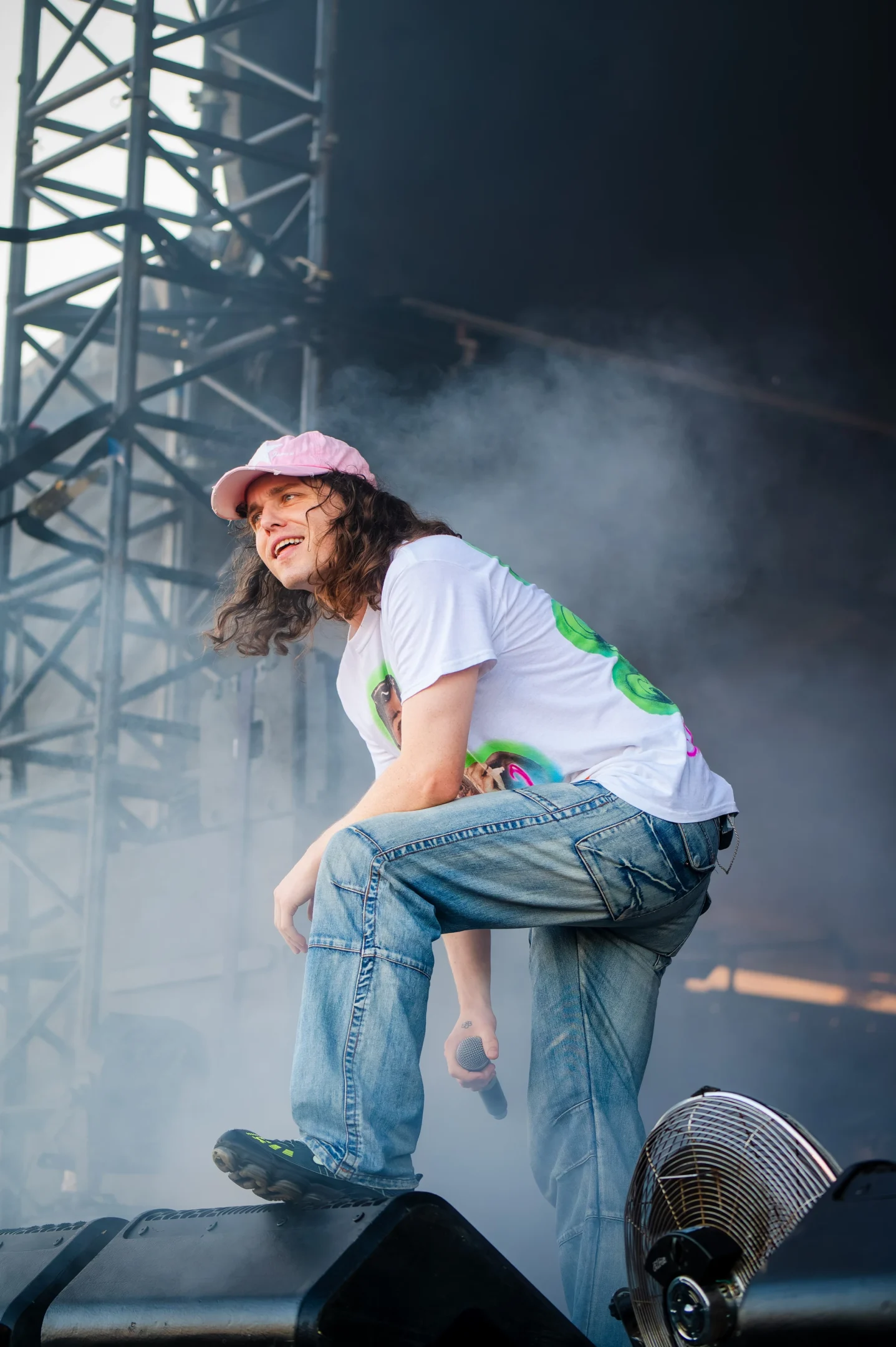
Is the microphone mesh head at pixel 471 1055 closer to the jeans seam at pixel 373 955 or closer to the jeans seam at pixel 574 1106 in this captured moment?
the jeans seam at pixel 574 1106

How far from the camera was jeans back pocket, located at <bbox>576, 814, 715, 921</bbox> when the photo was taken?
1722mm

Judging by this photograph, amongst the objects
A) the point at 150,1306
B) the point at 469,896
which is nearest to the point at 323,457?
the point at 469,896

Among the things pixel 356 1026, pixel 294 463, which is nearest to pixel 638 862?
pixel 356 1026

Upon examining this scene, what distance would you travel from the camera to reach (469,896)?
1711 mm

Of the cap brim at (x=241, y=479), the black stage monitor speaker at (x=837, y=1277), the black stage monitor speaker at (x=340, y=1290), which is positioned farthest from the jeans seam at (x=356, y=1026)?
the cap brim at (x=241, y=479)

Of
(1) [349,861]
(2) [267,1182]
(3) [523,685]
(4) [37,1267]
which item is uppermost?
(3) [523,685]

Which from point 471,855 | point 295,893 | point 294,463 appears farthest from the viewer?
point 294,463

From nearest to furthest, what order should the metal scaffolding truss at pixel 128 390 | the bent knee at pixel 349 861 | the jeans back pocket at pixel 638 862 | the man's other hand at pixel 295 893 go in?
1. the bent knee at pixel 349 861
2. the jeans back pocket at pixel 638 862
3. the man's other hand at pixel 295 893
4. the metal scaffolding truss at pixel 128 390

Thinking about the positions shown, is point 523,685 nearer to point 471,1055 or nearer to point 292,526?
point 292,526

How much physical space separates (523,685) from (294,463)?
516mm

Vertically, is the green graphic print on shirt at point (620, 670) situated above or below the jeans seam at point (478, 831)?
above

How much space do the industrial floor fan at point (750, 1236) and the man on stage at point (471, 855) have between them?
32 cm

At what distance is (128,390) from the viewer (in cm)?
462

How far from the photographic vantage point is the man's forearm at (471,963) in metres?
2.16
